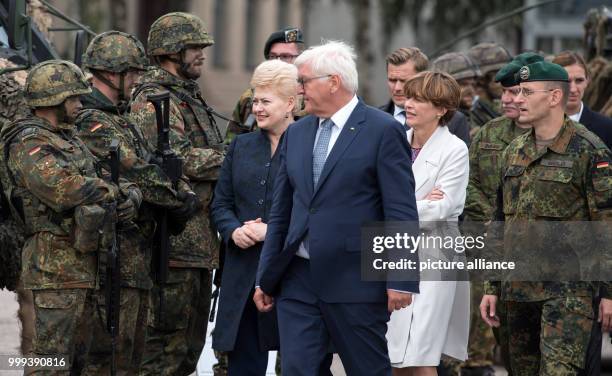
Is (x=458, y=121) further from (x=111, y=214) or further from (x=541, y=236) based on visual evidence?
(x=111, y=214)

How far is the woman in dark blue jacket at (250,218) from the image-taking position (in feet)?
28.1

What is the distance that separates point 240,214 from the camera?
28.6 ft

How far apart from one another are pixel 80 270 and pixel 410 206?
1.77m

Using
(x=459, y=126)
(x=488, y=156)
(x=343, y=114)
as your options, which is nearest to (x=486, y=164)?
(x=488, y=156)

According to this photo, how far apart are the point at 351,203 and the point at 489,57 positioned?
525cm

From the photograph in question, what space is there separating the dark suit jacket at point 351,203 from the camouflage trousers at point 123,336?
3.89 ft

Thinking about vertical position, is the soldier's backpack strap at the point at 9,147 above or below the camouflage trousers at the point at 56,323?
above

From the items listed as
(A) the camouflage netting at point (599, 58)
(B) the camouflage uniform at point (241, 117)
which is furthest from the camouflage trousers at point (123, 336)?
(A) the camouflage netting at point (599, 58)

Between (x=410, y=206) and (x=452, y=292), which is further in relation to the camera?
(x=452, y=292)

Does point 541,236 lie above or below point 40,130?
below

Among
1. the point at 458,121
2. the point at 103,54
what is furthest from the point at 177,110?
the point at 458,121

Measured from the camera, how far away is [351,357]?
7.45 meters

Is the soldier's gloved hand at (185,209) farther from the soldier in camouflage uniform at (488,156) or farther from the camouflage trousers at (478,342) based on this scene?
the camouflage trousers at (478,342)

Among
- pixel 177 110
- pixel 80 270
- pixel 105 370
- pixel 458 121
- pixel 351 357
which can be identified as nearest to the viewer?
pixel 351 357
